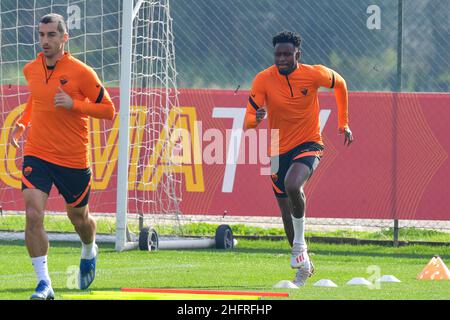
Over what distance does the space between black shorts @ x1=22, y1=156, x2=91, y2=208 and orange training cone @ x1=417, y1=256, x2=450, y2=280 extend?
3411mm

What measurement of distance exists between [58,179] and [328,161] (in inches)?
264

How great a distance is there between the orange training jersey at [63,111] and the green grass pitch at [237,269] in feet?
3.68

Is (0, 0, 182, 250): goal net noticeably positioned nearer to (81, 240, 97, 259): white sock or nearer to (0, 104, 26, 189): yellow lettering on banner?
(0, 104, 26, 189): yellow lettering on banner

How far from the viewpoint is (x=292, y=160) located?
11.6 m

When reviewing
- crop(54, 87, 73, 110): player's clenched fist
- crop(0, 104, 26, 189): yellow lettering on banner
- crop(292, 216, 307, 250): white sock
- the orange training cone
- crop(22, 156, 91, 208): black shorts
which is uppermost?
crop(0, 104, 26, 189): yellow lettering on banner

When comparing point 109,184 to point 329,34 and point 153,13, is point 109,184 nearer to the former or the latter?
point 153,13

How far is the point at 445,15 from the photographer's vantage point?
18984 mm

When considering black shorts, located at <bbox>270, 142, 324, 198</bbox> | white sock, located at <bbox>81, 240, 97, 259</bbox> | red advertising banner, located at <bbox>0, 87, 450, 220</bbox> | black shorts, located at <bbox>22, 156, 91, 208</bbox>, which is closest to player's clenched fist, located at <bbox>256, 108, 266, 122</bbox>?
black shorts, located at <bbox>270, 142, 324, 198</bbox>

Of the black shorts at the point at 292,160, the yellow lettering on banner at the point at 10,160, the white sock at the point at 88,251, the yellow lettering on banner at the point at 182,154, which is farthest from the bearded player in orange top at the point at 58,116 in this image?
the yellow lettering on banner at the point at 10,160

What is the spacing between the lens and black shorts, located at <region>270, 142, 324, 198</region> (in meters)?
11.5

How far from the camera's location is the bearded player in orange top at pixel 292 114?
11430mm
